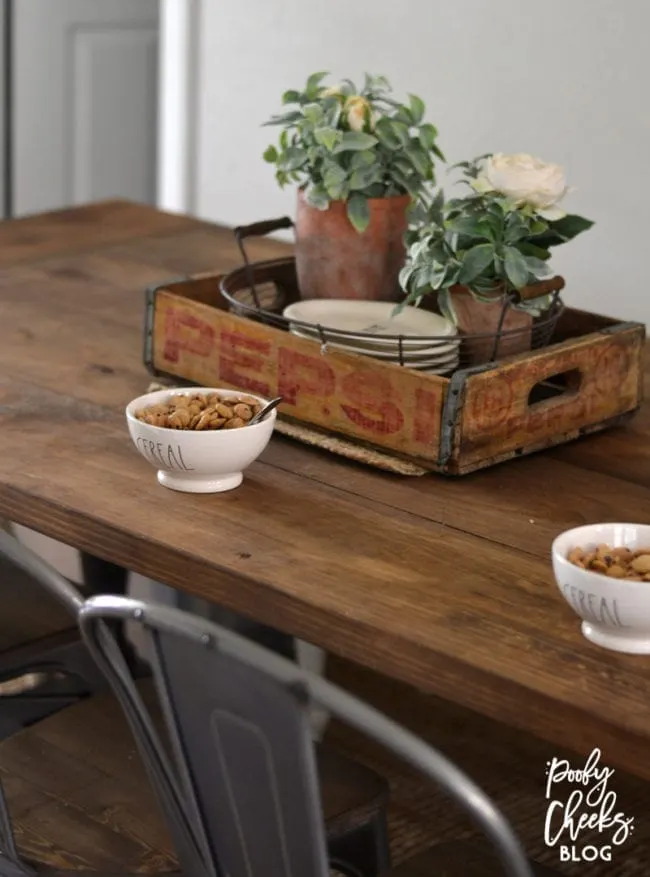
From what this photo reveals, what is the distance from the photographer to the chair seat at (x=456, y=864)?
1172mm

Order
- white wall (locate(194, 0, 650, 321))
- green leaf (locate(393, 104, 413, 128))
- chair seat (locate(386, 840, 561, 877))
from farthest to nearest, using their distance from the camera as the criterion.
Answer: white wall (locate(194, 0, 650, 321)) < green leaf (locate(393, 104, 413, 128)) < chair seat (locate(386, 840, 561, 877))

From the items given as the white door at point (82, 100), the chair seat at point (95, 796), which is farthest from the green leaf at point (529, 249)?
the white door at point (82, 100)

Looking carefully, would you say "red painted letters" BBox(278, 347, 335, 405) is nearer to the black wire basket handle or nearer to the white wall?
the black wire basket handle

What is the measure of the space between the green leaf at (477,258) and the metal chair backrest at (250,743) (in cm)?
63

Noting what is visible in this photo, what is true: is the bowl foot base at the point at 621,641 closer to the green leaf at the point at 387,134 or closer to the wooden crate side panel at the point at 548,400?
the wooden crate side panel at the point at 548,400

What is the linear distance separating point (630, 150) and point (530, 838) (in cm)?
162

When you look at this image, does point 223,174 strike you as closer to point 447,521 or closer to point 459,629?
point 447,521

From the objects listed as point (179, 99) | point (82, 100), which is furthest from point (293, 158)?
point (82, 100)

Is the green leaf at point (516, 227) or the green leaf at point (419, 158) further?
the green leaf at point (419, 158)

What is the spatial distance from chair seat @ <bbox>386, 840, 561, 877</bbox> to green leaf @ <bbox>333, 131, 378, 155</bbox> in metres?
0.77

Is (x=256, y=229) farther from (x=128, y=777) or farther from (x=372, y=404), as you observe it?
(x=128, y=777)

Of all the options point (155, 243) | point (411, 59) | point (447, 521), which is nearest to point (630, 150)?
point (411, 59)

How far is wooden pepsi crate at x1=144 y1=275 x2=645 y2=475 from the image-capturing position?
1398 millimetres

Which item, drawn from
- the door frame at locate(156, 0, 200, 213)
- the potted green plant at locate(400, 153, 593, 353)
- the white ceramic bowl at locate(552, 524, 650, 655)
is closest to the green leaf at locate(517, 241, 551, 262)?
the potted green plant at locate(400, 153, 593, 353)
